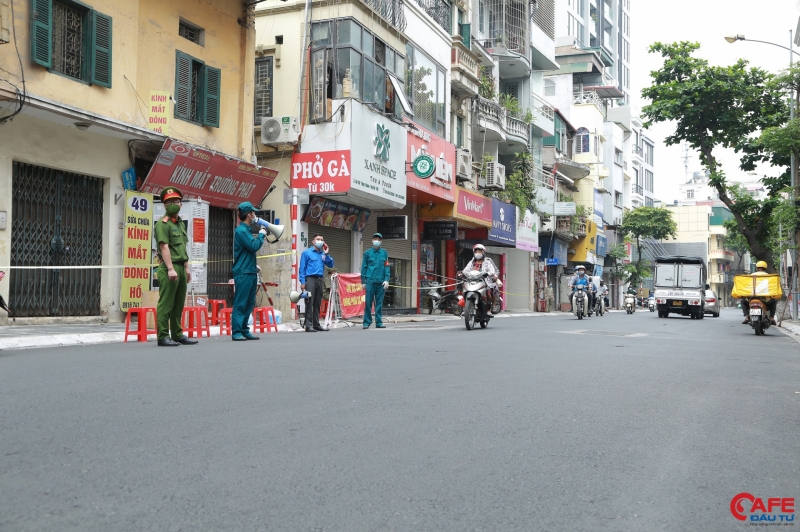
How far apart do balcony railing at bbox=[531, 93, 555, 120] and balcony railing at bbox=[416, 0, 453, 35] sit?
486 inches

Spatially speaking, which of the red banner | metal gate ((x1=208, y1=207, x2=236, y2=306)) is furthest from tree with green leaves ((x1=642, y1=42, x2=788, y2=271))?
metal gate ((x1=208, y1=207, x2=236, y2=306))

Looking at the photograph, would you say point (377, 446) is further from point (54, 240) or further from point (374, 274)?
point (374, 274)

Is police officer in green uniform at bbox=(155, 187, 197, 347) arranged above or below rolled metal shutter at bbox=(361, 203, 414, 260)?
below

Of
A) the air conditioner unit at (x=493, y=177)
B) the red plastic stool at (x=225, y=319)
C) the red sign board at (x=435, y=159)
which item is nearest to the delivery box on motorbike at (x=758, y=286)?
the red plastic stool at (x=225, y=319)

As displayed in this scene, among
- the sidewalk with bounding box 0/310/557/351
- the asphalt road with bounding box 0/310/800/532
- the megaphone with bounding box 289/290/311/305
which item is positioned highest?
the megaphone with bounding box 289/290/311/305

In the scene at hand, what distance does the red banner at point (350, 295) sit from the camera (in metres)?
20.7

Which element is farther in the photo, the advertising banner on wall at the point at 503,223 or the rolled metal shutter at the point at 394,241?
the advertising banner on wall at the point at 503,223

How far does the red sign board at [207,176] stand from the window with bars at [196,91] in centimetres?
107

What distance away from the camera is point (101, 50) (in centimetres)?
1544

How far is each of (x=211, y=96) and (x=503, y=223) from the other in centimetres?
1909

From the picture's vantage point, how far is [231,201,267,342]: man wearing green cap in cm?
1170

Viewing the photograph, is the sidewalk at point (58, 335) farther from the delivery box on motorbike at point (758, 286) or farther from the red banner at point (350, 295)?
the delivery box on motorbike at point (758, 286)

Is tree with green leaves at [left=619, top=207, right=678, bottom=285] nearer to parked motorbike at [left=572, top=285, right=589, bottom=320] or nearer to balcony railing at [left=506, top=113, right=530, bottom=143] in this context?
balcony railing at [left=506, top=113, right=530, bottom=143]

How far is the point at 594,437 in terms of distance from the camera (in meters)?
4.92
